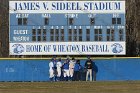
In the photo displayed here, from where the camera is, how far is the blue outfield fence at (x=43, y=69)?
36.0 meters

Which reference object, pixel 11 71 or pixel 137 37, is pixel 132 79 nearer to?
pixel 11 71

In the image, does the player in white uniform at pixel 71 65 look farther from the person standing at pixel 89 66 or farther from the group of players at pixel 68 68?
the person standing at pixel 89 66

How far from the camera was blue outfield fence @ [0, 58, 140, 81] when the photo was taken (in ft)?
118

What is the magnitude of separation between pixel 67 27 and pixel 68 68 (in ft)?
8.87

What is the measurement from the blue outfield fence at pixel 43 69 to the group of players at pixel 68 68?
70 cm

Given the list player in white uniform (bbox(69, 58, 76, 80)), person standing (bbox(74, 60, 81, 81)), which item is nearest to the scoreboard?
player in white uniform (bbox(69, 58, 76, 80))

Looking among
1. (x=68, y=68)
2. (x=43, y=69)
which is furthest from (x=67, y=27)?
(x=43, y=69)

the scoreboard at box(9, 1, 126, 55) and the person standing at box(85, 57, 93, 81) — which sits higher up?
the scoreboard at box(9, 1, 126, 55)

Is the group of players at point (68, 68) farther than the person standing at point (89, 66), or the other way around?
the group of players at point (68, 68)

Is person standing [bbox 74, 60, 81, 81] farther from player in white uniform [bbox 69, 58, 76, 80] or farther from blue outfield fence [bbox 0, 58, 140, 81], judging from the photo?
blue outfield fence [bbox 0, 58, 140, 81]

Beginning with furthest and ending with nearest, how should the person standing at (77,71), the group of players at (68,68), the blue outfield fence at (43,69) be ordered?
1. the blue outfield fence at (43,69)
2. the person standing at (77,71)
3. the group of players at (68,68)

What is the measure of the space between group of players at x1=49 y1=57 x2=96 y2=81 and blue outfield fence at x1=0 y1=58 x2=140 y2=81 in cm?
70

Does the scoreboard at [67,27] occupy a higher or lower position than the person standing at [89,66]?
higher

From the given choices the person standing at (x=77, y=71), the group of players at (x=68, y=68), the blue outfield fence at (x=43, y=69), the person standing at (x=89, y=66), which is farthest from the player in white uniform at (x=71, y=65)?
the blue outfield fence at (x=43, y=69)
